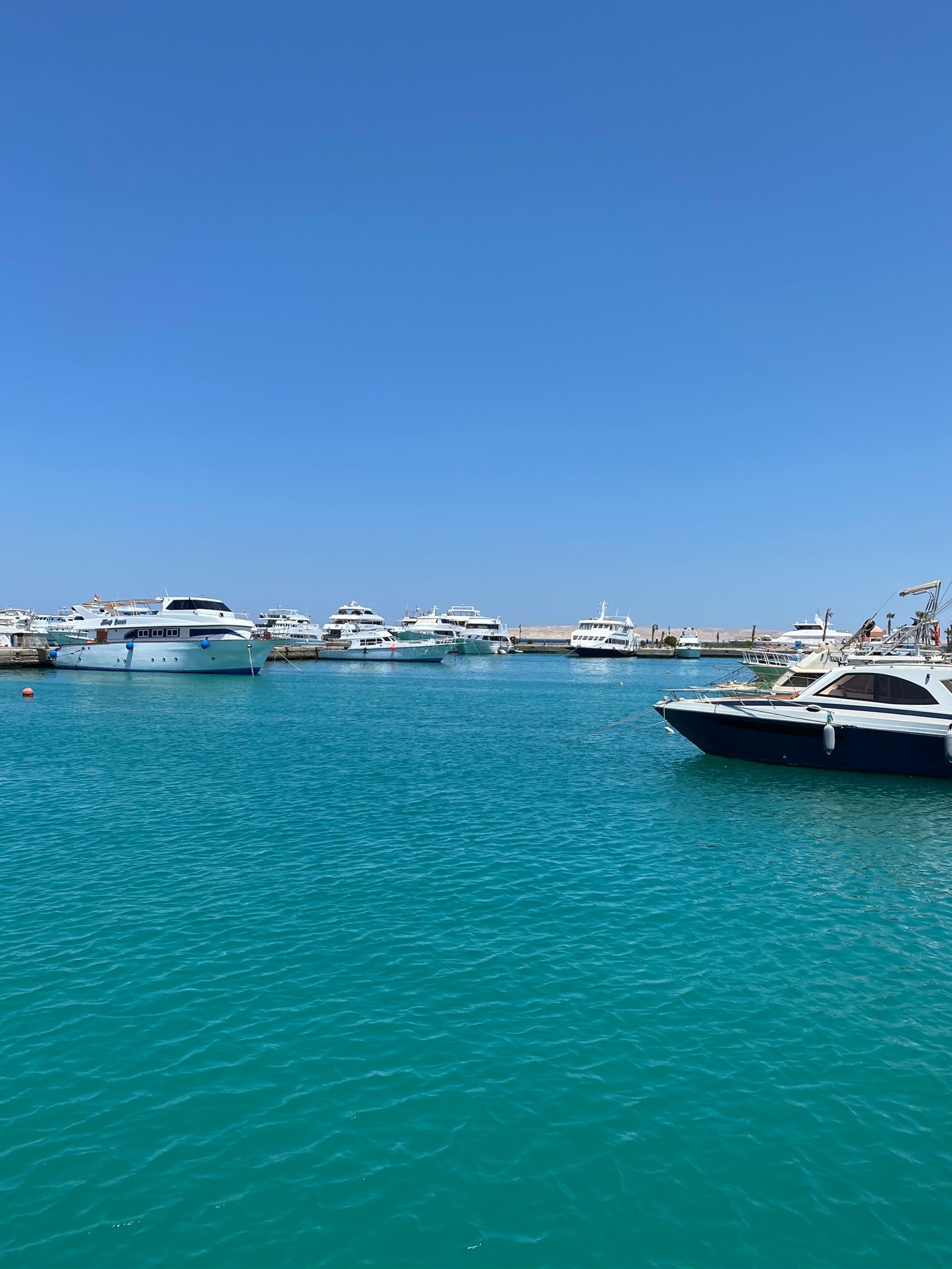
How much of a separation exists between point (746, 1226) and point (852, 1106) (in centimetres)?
254

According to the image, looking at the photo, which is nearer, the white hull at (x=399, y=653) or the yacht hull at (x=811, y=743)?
the yacht hull at (x=811, y=743)

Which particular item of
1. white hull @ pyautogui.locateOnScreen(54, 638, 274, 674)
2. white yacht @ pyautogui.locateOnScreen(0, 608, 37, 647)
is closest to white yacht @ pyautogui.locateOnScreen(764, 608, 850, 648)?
white hull @ pyautogui.locateOnScreen(54, 638, 274, 674)

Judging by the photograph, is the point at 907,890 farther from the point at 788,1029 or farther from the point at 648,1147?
the point at 648,1147

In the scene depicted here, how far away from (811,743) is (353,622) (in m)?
114

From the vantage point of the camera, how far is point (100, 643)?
80312mm

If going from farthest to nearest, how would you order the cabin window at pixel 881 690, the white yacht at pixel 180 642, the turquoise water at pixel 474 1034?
1. the white yacht at pixel 180 642
2. the cabin window at pixel 881 690
3. the turquoise water at pixel 474 1034

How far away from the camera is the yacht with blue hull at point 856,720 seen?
2628cm

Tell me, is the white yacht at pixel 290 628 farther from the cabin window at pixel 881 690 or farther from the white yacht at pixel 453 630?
the cabin window at pixel 881 690

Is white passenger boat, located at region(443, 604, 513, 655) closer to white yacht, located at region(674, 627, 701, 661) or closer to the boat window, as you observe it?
white yacht, located at region(674, 627, 701, 661)

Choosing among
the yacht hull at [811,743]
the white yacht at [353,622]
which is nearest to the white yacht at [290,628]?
the white yacht at [353,622]

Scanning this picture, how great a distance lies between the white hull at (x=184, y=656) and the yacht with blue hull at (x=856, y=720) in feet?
186

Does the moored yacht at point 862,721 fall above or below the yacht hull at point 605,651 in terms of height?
below

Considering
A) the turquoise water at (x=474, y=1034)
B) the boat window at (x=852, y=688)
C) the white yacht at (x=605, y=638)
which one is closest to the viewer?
the turquoise water at (x=474, y=1034)

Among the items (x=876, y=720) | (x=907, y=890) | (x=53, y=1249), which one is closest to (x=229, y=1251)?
(x=53, y=1249)
